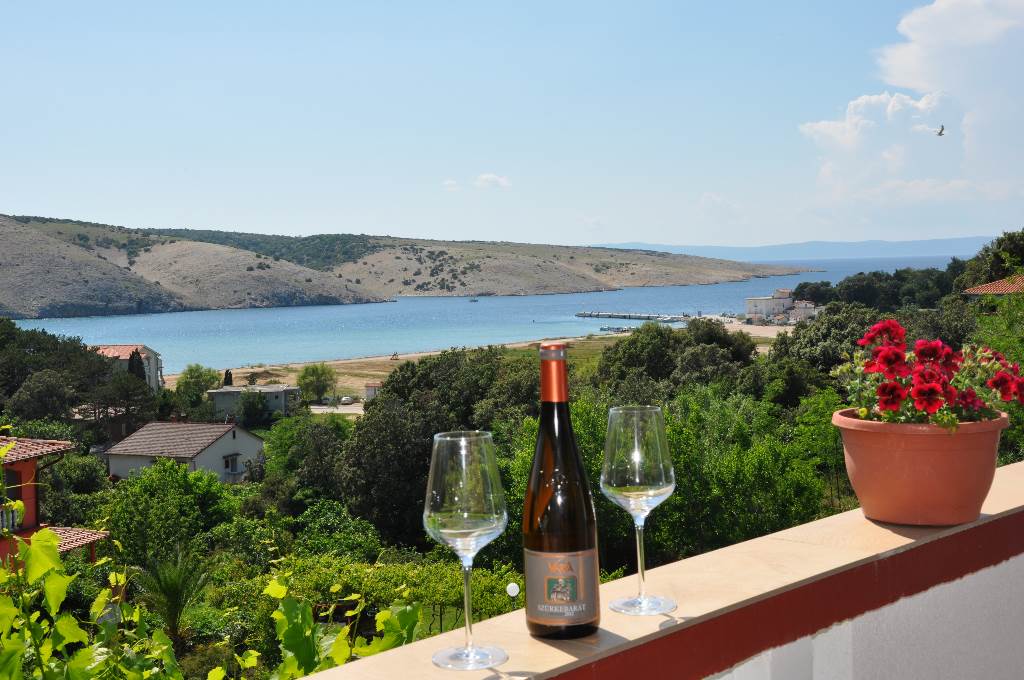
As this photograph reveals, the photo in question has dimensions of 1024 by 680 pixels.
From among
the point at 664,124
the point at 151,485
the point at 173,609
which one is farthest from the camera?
the point at 664,124

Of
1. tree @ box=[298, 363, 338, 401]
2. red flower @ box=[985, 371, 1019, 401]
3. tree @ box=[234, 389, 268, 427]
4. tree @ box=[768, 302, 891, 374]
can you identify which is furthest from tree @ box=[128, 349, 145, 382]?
red flower @ box=[985, 371, 1019, 401]

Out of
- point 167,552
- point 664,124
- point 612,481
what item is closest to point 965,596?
point 612,481

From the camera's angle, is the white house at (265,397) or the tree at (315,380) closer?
the white house at (265,397)

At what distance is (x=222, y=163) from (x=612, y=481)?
99.8 meters

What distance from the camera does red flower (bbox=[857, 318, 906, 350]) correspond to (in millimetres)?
1871

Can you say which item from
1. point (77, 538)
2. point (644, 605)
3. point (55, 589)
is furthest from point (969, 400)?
point (77, 538)

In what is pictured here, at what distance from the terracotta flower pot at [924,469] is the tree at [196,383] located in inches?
2111

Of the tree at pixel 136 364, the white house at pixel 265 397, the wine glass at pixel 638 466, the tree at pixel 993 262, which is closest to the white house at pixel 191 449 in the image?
the white house at pixel 265 397

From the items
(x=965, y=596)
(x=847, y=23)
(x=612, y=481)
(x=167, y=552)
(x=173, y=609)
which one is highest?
(x=847, y=23)

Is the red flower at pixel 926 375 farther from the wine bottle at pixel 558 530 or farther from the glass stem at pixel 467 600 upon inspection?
the glass stem at pixel 467 600

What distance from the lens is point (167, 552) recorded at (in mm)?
24312

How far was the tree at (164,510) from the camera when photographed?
2470cm

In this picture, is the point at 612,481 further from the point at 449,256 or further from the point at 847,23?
the point at 449,256

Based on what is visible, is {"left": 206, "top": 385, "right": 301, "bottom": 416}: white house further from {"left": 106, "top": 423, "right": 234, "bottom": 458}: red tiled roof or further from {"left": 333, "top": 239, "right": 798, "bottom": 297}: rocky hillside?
{"left": 333, "top": 239, "right": 798, "bottom": 297}: rocky hillside
